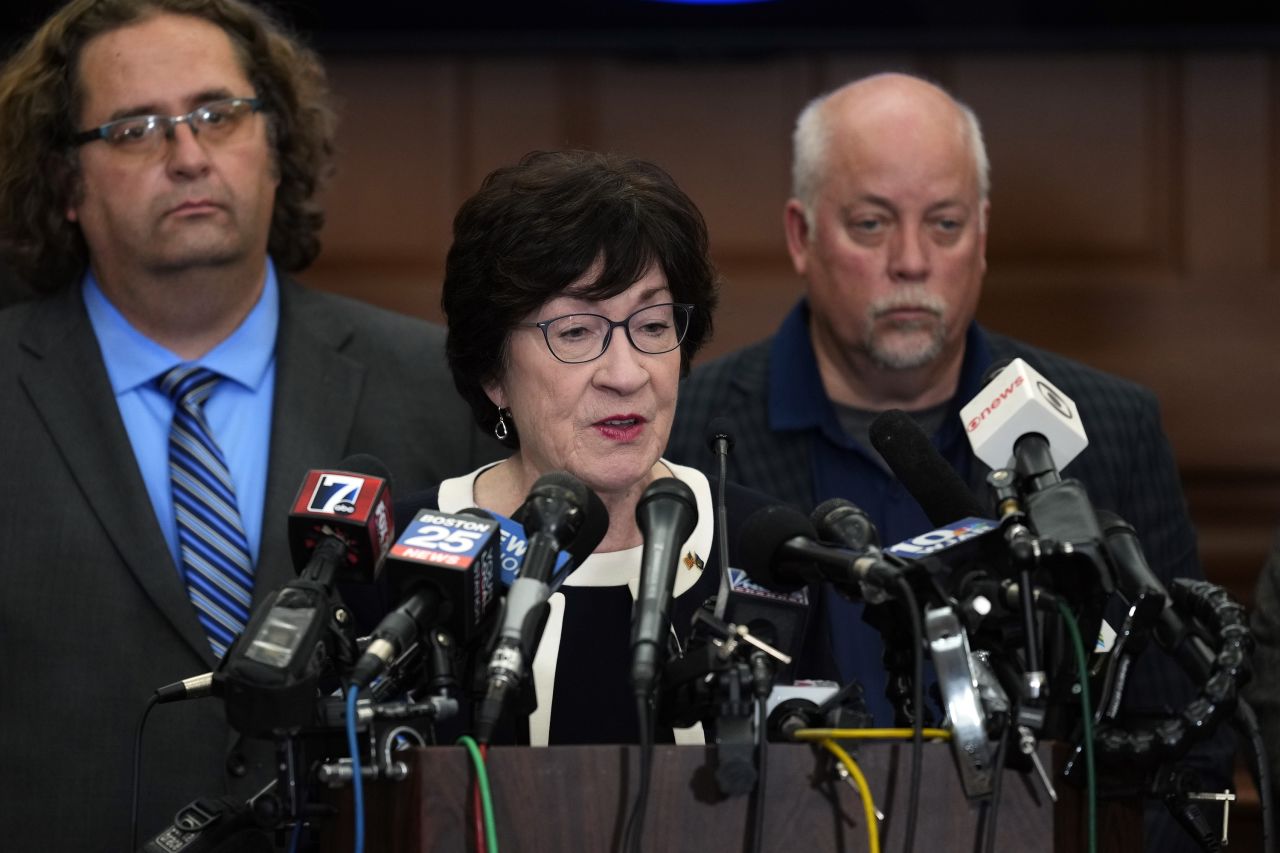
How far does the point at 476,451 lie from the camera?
3.46 metres

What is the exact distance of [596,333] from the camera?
2.38 metres

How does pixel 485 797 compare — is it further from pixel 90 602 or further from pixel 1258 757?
pixel 90 602

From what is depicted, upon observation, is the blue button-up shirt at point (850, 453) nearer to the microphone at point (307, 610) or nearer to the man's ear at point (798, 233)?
the man's ear at point (798, 233)

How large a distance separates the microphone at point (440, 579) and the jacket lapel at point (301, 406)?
1.35 meters

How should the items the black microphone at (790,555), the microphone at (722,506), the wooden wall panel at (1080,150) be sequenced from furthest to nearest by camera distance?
the wooden wall panel at (1080,150) < the microphone at (722,506) < the black microphone at (790,555)

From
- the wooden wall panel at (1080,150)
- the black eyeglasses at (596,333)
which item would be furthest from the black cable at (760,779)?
the wooden wall panel at (1080,150)

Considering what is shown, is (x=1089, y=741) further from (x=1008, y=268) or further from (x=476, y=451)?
(x=1008, y=268)

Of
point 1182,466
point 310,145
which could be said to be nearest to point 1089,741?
point 310,145

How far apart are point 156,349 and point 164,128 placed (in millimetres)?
404

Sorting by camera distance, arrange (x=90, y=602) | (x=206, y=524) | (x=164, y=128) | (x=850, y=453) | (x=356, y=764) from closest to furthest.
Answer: (x=356, y=764) < (x=90, y=602) < (x=206, y=524) < (x=164, y=128) < (x=850, y=453)

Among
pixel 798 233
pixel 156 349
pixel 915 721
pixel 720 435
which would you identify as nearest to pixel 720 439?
pixel 720 435

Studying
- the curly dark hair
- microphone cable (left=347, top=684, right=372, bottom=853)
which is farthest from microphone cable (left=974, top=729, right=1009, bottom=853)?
the curly dark hair

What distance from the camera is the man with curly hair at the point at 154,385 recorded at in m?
2.95

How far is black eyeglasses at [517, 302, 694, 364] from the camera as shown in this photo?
7.79 ft
